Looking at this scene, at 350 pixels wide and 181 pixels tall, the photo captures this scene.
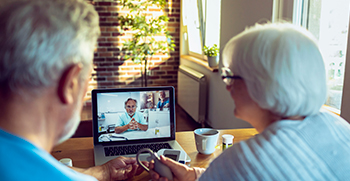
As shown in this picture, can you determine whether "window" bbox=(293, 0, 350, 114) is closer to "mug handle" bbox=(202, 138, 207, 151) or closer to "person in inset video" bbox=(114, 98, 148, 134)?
"mug handle" bbox=(202, 138, 207, 151)

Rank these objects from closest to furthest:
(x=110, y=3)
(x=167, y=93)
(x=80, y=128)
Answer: (x=167, y=93), (x=80, y=128), (x=110, y=3)

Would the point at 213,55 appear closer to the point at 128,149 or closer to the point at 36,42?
the point at 128,149

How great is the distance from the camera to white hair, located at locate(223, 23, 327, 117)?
858mm

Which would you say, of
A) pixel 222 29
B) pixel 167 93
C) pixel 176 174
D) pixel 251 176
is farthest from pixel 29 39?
pixel 222 29

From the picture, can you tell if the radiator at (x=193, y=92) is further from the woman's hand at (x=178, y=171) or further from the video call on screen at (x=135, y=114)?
the woman's hand at (x=178, y=171)

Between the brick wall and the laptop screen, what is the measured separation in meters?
3.60

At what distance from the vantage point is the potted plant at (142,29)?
4.55m

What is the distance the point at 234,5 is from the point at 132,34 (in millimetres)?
2176

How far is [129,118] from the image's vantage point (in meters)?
1.55

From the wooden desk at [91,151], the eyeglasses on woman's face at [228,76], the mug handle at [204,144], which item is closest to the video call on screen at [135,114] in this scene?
the wooden desk at [91,151]

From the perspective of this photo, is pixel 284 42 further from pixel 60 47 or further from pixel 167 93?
pixel 167 93

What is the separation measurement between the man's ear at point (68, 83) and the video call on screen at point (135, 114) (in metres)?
0.88

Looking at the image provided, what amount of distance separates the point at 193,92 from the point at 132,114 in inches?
115

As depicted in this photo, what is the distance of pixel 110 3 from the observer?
493 cm
